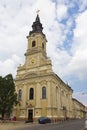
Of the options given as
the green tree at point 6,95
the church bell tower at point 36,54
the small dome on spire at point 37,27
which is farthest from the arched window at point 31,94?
the small dome on spire at point 37,27

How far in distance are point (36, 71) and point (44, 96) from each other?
734cm

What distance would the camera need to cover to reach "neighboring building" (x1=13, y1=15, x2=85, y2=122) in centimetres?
5200

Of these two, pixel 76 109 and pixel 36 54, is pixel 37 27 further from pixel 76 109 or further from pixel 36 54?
pixel 76 109

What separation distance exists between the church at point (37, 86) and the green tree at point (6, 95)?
25.8ft

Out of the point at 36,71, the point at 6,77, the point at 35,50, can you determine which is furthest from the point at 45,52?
the point at 6,77

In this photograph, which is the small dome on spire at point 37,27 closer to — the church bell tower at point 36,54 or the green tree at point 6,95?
the church bell tower at point 36,54

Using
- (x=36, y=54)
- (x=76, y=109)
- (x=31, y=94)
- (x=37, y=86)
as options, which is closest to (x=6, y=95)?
(x=31, y=94)

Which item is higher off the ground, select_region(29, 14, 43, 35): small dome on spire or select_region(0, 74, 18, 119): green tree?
select_region(29, 14, 43, 35): small dome on spire

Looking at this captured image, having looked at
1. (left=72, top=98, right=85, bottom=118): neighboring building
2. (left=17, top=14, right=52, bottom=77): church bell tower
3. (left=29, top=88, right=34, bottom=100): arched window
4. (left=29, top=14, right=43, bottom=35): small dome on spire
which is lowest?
(left=72, top=98, right=85, bottom=118): neighboring building

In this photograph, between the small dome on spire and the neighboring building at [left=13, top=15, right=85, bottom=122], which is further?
the small dome on spire

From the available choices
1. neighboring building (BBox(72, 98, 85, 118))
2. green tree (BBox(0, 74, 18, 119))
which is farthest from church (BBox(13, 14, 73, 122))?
neighboring building (BBox(72, 98, 85, 118))

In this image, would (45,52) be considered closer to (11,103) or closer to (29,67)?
(29,67)

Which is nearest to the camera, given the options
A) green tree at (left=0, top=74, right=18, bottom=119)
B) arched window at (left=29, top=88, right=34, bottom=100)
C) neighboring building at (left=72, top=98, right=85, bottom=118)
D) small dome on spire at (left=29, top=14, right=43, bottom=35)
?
green tree at (left=0, top=74, right=18, bottom=119)

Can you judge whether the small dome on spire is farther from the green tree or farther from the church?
Result: the green tree
